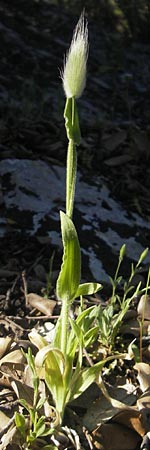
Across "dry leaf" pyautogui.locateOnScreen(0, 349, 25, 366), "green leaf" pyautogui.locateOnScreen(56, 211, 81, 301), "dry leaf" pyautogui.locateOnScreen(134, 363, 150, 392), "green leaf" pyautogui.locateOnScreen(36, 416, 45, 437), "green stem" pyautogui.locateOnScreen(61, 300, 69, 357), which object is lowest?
"dry leaf" pyautogui.locateOnScreen(134, 363, 150, 392)

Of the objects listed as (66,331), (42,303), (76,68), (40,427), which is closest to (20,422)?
(40,427)

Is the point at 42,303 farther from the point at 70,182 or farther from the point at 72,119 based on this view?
the point at 72,119

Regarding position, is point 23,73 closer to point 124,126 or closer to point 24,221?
point 124,126

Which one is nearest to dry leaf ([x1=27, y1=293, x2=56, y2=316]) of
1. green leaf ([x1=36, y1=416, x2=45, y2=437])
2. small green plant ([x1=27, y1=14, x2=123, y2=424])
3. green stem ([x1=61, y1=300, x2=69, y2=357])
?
small green plant ([x1=27, y1=14, x2=123, y2=424])

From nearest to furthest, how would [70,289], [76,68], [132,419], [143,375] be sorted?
1. [76,68]
2. [70,289]
3. [132,419]
4. [143,375]

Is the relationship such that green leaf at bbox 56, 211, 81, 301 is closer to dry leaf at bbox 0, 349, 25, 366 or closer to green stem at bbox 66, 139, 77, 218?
green stem at bbox 66, 139, 77, 218

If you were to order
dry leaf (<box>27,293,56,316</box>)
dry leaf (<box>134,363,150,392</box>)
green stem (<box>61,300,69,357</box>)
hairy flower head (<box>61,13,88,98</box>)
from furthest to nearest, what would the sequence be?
dry leaf (<box>27,293,56,316</box>), dry leaf (<box>134,363,150,392</box>), green stem (<box>61,300,69,357</box>), hairy flower head (<box>61,13,88,98</box>)

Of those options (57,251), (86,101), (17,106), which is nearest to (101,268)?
(57,251)
